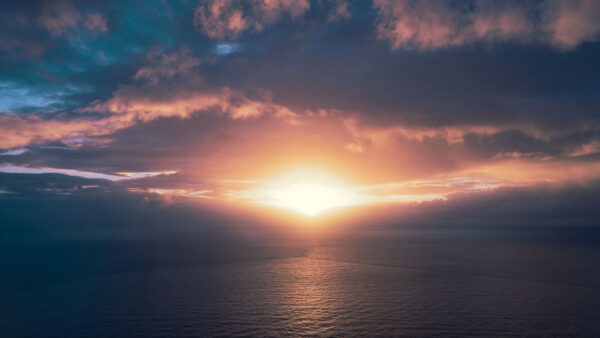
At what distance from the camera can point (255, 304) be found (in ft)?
213

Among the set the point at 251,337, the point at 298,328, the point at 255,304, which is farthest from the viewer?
the point at 255,304

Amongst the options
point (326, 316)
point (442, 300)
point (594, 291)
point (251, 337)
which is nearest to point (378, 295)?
point (442, 300)

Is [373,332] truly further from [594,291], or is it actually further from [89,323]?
[594,291]

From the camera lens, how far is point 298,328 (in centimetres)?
5216

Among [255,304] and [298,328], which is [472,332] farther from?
[255,304]

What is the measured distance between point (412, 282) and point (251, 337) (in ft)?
167

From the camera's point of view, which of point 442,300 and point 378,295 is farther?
point 378,295

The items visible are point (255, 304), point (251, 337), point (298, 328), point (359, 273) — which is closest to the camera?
point (251, 337)

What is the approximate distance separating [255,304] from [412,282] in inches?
1656

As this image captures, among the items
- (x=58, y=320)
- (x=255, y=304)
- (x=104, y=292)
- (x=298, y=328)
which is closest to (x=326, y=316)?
(x=298, y=328)

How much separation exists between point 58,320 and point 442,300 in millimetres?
69219

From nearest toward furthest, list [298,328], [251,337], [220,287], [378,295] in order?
[251,337], [298,328], [378,295], [220,287]

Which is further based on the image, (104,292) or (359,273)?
(359,273)

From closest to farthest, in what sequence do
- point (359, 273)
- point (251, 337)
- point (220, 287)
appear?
point (251, 337), point (220, 287), point (359, 273)
